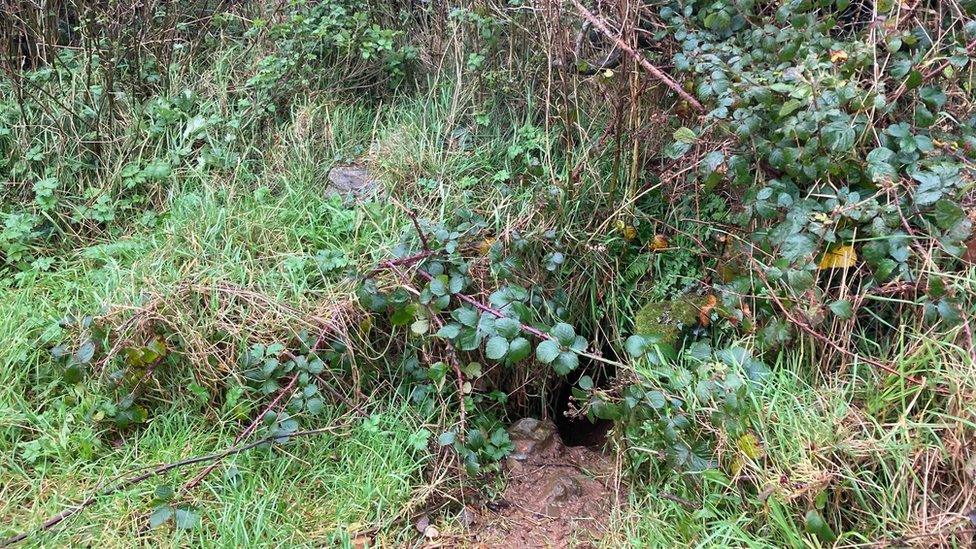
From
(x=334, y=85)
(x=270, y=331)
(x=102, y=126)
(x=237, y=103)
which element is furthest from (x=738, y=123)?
(x=102, y=126)

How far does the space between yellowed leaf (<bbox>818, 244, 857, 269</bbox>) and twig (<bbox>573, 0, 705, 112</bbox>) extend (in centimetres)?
85

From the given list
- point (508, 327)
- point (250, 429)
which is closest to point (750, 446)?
point (508, 327)

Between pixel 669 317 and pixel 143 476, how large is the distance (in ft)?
7.07

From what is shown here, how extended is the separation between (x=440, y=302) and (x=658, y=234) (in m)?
1.13

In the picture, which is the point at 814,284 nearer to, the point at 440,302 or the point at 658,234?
the point at 658,234

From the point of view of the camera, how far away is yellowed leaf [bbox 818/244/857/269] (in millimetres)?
2557

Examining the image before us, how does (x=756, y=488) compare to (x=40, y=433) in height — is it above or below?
above

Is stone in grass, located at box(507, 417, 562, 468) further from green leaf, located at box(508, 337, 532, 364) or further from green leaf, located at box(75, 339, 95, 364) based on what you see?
green leaf, located at box(75, 339, 95, 364)

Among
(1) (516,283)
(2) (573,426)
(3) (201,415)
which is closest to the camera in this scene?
(3) (201,415)

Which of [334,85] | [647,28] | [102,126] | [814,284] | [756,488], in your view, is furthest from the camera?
[334,85]

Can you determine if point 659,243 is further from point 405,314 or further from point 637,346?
point 405,314

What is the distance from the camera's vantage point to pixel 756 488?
234 cm

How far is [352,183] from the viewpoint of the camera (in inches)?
148

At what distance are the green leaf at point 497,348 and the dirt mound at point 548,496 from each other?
23.1 inches
